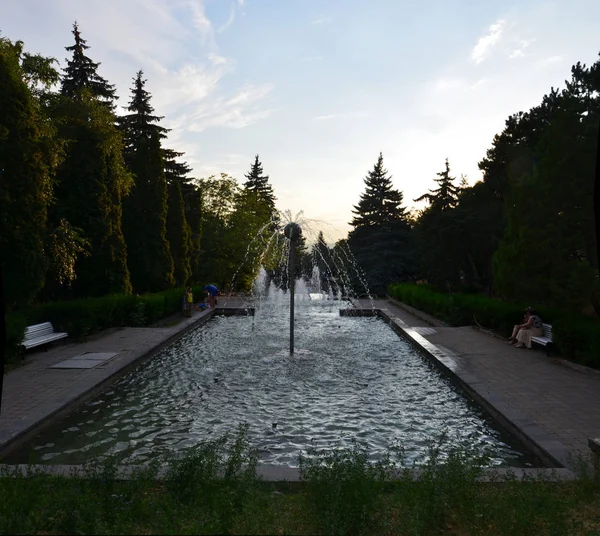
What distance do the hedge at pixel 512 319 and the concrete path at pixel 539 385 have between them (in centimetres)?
47

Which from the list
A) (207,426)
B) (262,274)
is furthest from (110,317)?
(262,274)

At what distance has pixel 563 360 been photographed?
11594 millimetres

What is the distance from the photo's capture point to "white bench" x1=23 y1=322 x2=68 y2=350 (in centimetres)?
1219

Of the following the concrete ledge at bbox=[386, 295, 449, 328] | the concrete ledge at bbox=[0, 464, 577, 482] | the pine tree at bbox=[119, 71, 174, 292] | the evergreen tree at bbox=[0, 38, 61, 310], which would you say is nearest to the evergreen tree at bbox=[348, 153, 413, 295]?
the concrete ledge at bbox=[386, 295, 449, 328]

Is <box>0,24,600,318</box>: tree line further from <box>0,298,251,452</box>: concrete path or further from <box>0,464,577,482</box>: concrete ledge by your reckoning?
<box>0,464,577,482</box>: concrete ledge

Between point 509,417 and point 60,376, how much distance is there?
26.9 feet

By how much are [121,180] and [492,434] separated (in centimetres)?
1850

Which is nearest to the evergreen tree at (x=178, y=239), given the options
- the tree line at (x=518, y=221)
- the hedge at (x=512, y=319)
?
the hedge at (x=512, y=319)

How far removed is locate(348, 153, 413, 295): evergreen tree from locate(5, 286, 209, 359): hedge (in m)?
26.4

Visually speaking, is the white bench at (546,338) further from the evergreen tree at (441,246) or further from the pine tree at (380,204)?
the pine tree at (380,204)

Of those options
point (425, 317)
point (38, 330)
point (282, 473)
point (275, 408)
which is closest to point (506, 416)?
point (275, 408)

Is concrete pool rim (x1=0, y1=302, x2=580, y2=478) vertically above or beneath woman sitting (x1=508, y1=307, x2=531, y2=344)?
beneath

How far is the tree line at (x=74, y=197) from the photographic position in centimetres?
1215

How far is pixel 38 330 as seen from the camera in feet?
43.1
